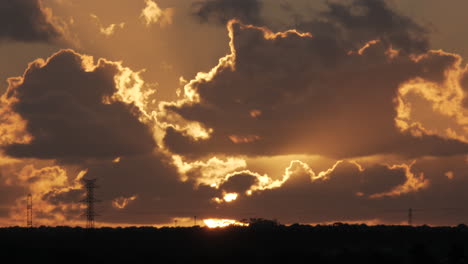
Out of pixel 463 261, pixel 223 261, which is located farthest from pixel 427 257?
pixel 223 261

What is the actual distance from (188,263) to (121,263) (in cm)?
1459

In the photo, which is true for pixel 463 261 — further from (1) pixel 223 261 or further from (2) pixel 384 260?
(1) pixel 223 261

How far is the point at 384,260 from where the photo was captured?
605 feet

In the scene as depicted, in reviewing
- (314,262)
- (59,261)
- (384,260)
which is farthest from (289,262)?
(59,261)

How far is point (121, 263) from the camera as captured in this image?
649 ft

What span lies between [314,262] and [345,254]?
779cm

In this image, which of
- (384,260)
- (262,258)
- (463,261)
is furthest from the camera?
(262,258)

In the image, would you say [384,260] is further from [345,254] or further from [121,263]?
[121,263]

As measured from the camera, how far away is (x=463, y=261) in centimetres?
16275

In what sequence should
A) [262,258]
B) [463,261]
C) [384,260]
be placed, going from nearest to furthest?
1. [463,261]
2. [384,260]
3. [262,258]

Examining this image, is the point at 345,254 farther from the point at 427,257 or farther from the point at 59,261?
the point at 59,261

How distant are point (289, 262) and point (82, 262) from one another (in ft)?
143

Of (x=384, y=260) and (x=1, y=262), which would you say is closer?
(x=384, y=260)

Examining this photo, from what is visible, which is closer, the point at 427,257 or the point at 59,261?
the point at 427,257
